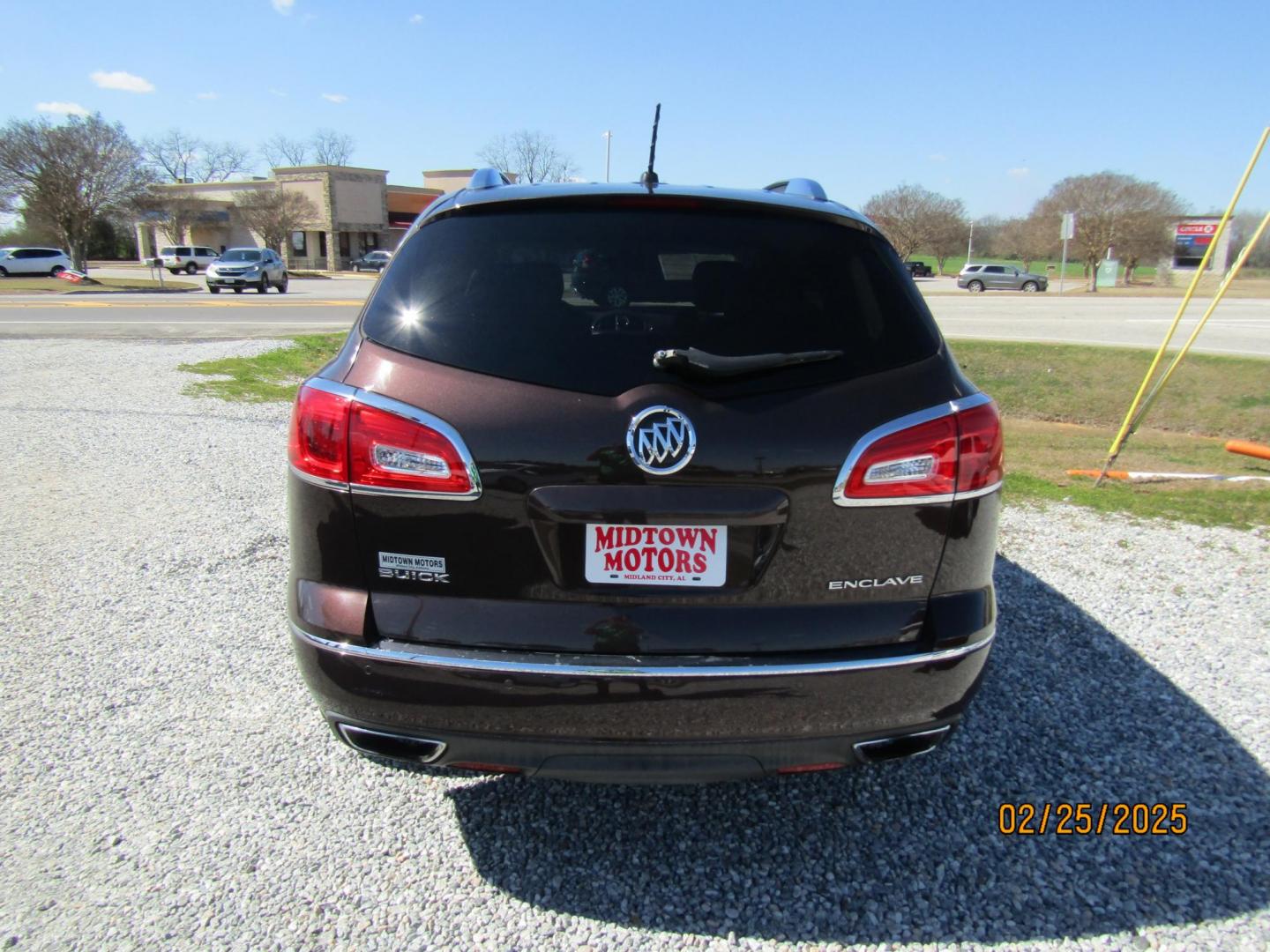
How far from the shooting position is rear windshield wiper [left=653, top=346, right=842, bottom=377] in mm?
2061

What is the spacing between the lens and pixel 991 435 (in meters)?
2.24

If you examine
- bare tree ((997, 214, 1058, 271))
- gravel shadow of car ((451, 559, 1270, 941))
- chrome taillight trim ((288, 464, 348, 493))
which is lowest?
gravel shadow of car ((451, 559, 1270, 941))

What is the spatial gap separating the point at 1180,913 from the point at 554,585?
1889 millimetres

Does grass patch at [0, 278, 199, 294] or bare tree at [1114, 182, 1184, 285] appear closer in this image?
grass patch at [0, 278, 199, 294]

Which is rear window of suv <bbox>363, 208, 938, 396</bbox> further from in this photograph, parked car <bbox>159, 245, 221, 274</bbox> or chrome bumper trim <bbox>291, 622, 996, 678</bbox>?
parked car <bbox>159, 245, 221, 274</bbox>

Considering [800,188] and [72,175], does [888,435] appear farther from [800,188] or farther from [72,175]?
[72,175]

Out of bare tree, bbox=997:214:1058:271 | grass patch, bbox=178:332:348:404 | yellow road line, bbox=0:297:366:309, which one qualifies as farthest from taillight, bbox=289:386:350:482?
bare tree, bbox=997:214:1058:271

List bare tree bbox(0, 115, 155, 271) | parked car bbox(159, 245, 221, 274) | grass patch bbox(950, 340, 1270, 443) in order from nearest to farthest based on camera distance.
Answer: grass patch bbox(950, 340, 1270, 443), bare tree bbox(0, 115, 155, 271), parked car bbox(159, 245, 221, 274)

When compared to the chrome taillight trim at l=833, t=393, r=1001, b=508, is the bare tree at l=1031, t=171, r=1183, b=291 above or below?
above

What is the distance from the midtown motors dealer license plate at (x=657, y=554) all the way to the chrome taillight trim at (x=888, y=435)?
12.0 inches

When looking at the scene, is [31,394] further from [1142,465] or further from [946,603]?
[1142,465]

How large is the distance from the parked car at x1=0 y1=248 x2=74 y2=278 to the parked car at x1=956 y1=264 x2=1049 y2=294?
4924cm

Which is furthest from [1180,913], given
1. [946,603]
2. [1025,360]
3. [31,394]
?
[1025,360]
